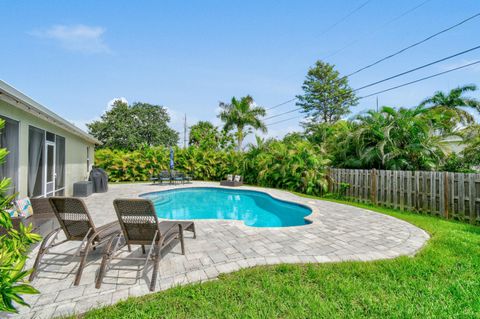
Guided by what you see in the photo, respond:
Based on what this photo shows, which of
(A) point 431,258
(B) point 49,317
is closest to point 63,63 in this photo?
(B) point 49,317

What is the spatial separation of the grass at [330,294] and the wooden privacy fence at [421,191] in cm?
407

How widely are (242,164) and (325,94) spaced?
18.9m

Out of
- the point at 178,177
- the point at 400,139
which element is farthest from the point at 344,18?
the point at 178,177

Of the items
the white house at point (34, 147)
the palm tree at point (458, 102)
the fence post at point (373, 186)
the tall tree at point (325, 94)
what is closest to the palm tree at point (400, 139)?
the fence post at point (373, 186)

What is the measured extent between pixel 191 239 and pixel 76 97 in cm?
1388

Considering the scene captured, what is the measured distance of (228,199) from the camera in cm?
1252

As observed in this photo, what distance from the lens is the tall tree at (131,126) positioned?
98.5 feet

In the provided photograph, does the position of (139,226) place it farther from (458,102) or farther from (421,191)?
(458,102)

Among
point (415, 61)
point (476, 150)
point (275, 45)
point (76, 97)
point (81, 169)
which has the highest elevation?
point (275, 45)

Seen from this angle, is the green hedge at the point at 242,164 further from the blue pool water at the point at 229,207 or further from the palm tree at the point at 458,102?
the palm tree at the point at 458,102

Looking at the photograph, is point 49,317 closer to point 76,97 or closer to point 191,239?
point 191,239

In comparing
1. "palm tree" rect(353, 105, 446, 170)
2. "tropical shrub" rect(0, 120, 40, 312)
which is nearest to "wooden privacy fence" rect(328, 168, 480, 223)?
"palm tree" rect(353, 105, 446, 170)

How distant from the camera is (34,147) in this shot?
673cm

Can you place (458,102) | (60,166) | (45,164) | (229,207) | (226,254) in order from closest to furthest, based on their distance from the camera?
1. (226,254)
2. (45,164)
3. (60,166)
4. (229,207)
5. (458,102)
